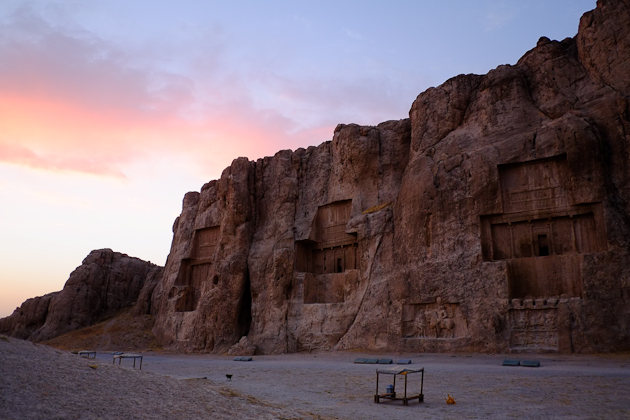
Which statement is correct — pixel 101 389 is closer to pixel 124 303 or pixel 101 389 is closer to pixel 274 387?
pixel 274 387

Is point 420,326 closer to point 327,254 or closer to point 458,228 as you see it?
point 458,228

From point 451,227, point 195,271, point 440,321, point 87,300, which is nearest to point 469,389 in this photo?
point 440,321

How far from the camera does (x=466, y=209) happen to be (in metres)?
28.8

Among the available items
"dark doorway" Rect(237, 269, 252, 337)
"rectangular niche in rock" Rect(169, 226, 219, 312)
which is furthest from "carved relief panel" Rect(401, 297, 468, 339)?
"rectangular niche in rock" Rect(169, 226, 219, 312)

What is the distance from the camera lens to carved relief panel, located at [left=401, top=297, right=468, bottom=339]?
89.4 feet

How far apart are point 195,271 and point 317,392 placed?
32.1 m

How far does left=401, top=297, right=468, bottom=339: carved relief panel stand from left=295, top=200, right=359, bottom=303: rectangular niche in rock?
6773 millimetres

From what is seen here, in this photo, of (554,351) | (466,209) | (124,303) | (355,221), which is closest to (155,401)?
(554,351)

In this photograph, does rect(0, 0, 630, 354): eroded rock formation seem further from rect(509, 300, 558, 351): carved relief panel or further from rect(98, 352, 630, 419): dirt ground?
rect(98, 352, 630, 419): dirt ground

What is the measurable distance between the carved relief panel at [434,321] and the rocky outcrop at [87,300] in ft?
96.2

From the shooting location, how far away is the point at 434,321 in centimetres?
2791

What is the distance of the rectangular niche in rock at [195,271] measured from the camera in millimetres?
42656

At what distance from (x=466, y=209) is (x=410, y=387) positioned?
1562 centimetres

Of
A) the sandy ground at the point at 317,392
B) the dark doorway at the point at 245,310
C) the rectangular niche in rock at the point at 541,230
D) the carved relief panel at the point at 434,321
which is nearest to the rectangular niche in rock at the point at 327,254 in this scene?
the dark doorway at the point at 245,310
